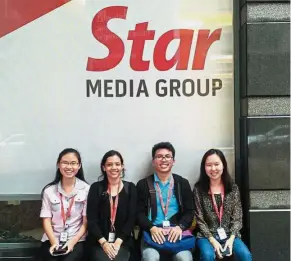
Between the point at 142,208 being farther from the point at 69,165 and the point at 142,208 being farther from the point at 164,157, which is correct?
the point at 69,165

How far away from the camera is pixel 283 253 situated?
14.4 ft

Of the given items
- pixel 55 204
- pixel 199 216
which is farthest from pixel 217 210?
pixel 55 204

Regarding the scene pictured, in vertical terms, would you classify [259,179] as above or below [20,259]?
above

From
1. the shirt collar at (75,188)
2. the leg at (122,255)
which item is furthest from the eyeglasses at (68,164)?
the leg at (122,255)

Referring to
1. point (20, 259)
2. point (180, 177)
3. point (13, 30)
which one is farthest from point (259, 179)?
point (13, 30)

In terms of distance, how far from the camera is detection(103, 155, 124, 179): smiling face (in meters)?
4.15

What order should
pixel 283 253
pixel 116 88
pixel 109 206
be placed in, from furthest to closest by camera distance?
1. pixel 116 88
2. pixel 283 253
3. pixel 109 206

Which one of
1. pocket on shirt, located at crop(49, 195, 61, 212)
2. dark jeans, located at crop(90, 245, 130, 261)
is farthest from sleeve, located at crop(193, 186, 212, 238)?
pocket on shirt, located at crop(49, 195, 61, 212)

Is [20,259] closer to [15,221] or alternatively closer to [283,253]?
[15,221]

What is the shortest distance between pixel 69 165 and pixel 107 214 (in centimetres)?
57

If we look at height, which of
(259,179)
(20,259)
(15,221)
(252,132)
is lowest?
(20,259)

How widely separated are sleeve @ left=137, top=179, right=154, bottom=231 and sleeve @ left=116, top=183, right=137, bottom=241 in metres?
0.07

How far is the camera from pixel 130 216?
13.5ft

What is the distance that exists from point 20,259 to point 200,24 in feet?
10.1
